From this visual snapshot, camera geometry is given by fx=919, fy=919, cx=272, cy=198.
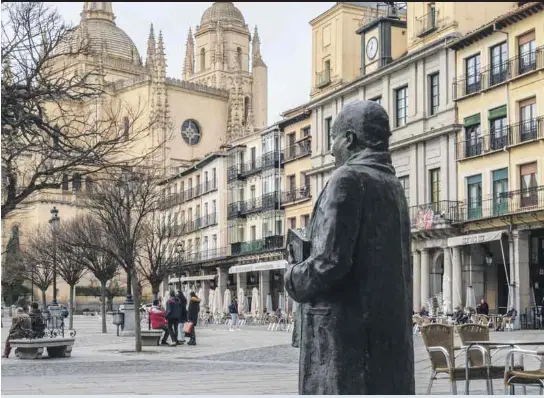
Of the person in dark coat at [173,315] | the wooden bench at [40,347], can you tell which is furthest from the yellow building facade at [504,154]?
the wooden bench at [40,347]

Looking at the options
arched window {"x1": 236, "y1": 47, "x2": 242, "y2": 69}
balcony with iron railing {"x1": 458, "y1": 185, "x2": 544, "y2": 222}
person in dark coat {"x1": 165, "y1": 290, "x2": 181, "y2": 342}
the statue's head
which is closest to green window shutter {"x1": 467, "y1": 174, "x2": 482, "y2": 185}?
balcony with iron railing {"x1": 458, "y1": 185, "x2": 544, "y2": 222}

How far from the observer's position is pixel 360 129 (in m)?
4.68

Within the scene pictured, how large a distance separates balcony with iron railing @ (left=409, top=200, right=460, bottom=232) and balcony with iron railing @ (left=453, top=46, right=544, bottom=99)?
4826 millimetres

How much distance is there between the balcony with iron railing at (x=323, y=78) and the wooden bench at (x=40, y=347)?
32.0 meters

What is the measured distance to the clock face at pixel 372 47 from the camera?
47.6 metres

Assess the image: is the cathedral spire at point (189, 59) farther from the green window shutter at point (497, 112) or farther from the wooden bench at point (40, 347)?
the wooden bench at point (40, 347)

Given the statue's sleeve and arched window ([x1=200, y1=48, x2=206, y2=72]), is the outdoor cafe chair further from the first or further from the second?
arched window ([x1=200, y1=48, x2=206, y2=72])

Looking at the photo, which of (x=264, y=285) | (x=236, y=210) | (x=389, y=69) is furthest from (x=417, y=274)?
(x=236, y=210)

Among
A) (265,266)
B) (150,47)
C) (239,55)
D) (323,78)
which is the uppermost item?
(150,47)

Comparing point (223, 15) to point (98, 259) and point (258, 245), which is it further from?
point (98, 259)

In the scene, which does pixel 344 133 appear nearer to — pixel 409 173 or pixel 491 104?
pixel 491 104

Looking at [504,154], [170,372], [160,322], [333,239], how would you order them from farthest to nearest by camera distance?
[504,154] → [160,322] → [170,372] → [333,239]

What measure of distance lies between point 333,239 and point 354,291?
0.29 meters

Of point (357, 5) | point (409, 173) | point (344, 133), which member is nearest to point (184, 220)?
point (357, 5)
